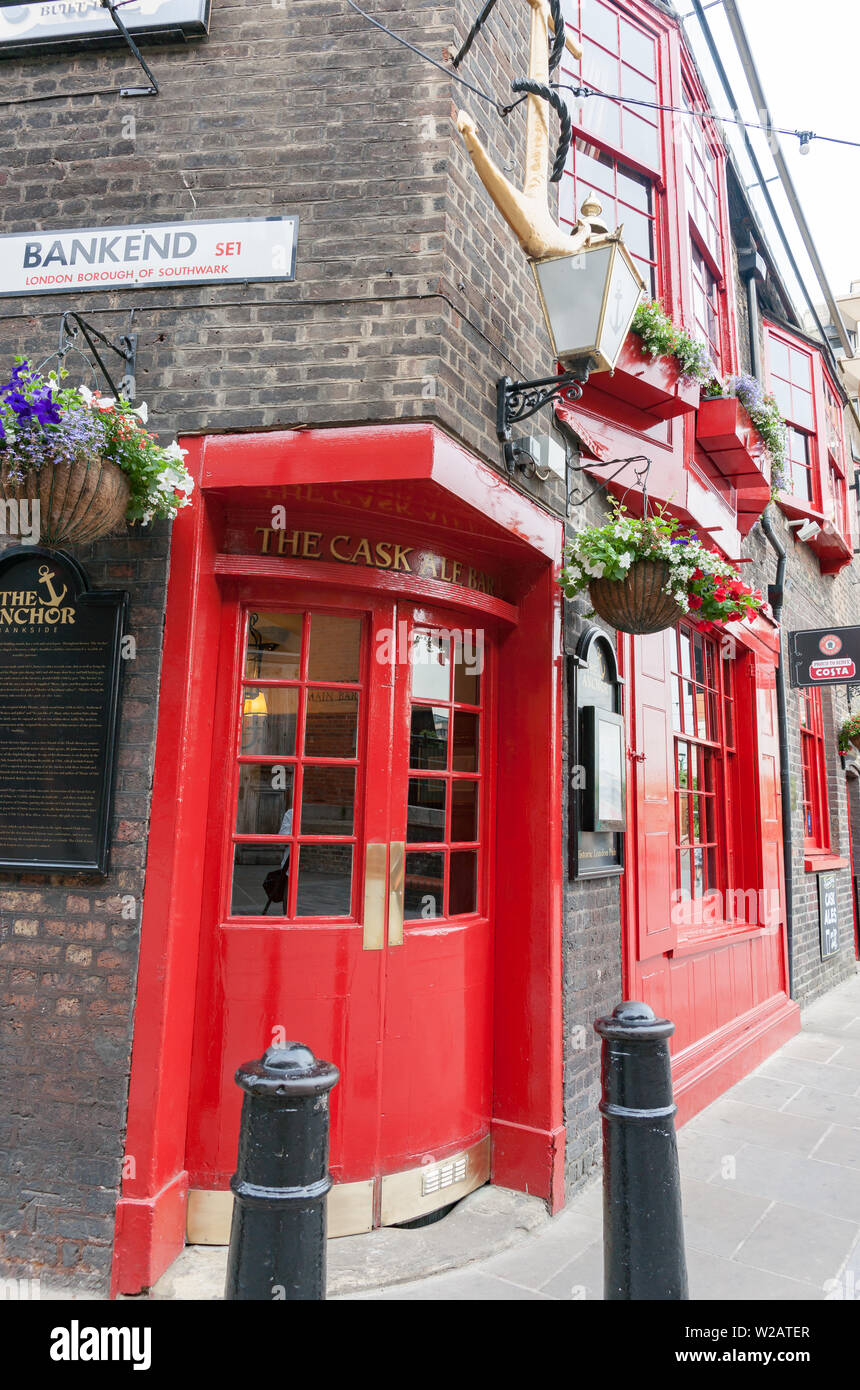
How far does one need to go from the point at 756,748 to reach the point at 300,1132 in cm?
628

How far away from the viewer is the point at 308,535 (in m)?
3.59

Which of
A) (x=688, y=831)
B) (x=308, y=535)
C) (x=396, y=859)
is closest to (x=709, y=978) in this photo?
(x=688, y=831)

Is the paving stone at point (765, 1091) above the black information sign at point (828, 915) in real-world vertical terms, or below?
below

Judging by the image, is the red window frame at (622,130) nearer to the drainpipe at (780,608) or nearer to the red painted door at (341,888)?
the drainpipe at (780,608)

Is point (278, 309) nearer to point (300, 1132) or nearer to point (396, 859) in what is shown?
point (396, 859)

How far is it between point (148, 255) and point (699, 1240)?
15.9 feet

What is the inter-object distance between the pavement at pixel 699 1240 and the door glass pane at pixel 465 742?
1958 mm

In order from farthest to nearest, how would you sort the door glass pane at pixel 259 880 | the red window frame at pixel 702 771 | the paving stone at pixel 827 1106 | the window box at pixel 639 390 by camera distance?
1. the red window frame at pixel 702 771
2. the paving stone at pixel 827 1106
3. the window box at pixel 639 390
4. the door glass pane at pixel 259 880

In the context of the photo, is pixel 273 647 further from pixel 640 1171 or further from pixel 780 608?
pixel 780 608

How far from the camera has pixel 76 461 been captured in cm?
280

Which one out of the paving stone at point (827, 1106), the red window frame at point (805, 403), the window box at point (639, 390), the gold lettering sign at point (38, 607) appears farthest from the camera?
the red window frame at point (805, 403)

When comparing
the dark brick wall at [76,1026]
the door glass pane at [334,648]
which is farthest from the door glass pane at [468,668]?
the dark brick wall at [76,1026]

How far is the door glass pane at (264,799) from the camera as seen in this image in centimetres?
353

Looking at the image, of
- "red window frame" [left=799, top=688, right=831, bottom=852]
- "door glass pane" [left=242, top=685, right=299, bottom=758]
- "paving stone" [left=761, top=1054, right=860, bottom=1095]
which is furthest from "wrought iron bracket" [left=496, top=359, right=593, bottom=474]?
"red window frame" [left=799, top=688, right=831, bottom=852]
